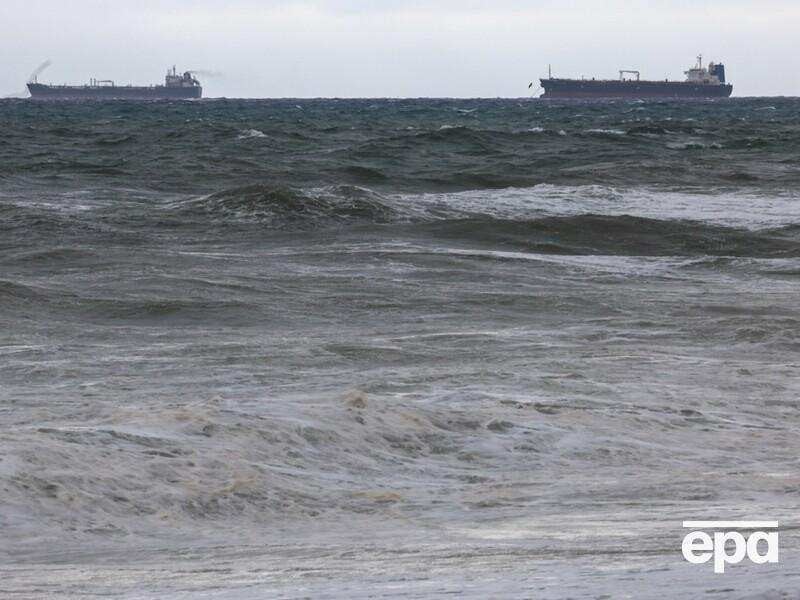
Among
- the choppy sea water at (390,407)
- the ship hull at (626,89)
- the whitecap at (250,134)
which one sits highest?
the ship hull at (626,89)

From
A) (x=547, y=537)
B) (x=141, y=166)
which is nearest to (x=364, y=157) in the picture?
(x=141, y=166)

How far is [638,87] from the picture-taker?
509 ft

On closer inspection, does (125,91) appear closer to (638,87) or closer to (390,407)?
(638,87)

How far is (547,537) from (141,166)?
25.8m

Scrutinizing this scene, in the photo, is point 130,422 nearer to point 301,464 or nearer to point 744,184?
point 301,464

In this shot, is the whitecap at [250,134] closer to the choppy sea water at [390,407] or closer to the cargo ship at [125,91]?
the choppy sea water at [390,407]

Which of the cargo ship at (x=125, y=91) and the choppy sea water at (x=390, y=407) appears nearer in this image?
the choppy sea water at (x=390, y=407)

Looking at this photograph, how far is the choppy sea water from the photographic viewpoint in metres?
4.02

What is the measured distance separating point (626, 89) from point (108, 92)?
224 feet

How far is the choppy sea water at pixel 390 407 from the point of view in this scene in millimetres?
4016

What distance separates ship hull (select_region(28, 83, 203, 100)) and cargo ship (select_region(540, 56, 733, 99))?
49500 millimetres

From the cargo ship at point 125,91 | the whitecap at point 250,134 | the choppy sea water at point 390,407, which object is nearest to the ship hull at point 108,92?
the cargo ship at point 125,91

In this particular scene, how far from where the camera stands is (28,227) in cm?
1655

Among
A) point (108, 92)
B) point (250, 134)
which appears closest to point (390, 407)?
point (250, 134)
